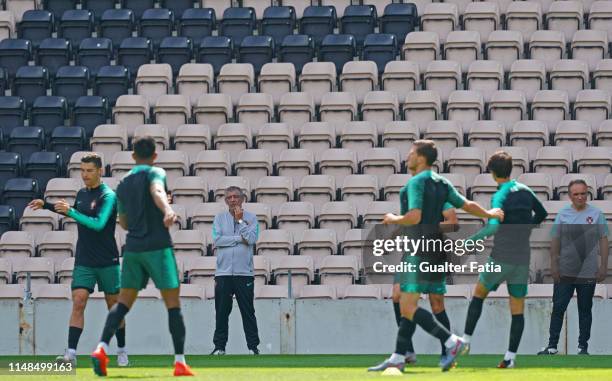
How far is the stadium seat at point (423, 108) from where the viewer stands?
21422 mm

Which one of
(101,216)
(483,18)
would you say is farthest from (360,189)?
(101,216)

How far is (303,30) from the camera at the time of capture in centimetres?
2358

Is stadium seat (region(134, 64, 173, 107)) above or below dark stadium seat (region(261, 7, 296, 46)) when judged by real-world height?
below

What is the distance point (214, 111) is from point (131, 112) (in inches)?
54.0

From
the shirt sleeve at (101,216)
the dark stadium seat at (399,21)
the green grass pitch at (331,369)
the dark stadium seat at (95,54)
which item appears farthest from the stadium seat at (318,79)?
the shirt sleeve at (101,216)

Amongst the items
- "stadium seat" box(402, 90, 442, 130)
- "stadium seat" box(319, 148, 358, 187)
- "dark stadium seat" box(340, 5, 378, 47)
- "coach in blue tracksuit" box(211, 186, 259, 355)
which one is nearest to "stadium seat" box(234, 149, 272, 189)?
"stadium seat" box(319, 148, 358, 187)

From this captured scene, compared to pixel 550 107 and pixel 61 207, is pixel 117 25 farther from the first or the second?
pixel 61 207

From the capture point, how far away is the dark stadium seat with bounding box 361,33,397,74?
74.6ft

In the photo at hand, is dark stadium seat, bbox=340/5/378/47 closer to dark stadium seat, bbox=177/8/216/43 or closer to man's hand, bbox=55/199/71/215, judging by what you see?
dark stadium seat, bbox=177/8/216/43

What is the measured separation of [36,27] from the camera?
79.2 ft

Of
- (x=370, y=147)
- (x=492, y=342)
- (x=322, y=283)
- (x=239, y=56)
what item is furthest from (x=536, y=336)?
(x=239, y=56)

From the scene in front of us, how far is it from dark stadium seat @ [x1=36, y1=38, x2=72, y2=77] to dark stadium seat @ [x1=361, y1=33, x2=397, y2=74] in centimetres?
507

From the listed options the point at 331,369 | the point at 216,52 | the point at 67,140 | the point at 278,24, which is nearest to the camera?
the point at 331,369

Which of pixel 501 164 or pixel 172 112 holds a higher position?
pixel 172 112
